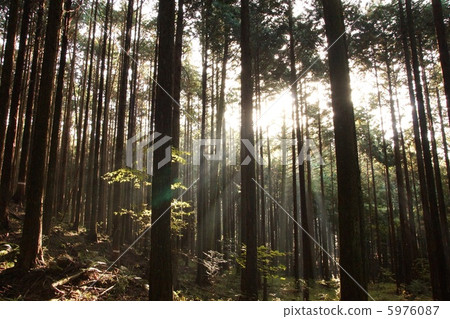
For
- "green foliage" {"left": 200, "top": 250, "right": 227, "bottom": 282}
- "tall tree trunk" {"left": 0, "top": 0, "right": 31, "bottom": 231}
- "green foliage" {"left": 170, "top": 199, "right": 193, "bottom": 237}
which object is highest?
"tall tree trunk" {"left": 0, "top": 0, "right": 31, "bottom": 231}

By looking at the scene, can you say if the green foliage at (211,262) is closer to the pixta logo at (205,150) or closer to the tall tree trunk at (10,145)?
the pixta logo at (205,150)

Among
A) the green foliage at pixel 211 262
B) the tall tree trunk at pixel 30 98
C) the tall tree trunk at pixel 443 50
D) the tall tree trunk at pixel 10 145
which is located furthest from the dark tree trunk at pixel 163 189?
the tall tree trunk at pixel 443 50

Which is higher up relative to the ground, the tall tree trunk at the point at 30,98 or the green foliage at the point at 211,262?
the tall tree trunk at the point at 30,98

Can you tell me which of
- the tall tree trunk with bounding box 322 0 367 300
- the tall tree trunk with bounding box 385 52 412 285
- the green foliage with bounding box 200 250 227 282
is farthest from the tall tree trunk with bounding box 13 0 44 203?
Result: the tall tree trunk with bounding box 385 52 412 285

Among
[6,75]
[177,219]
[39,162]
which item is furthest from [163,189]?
[6,75]

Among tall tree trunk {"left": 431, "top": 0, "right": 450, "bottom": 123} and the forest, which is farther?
tall tree trunk {"left": 431, "top": 0, "right": 450, "bottom": 123}

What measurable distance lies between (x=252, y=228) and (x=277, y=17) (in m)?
10.8

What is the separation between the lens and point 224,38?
14.7 meters

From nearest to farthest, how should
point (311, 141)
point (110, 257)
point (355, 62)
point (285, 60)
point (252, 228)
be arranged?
point (252, 228)
point (110, 257)
point (355, 62)
point (285, 60)
point (311, 141)

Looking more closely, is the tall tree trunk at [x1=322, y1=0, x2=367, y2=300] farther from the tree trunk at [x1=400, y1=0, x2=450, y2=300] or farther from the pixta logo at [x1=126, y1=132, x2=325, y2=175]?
the tree trunk at [x1=400, y1=0, x2=450, y2=300]

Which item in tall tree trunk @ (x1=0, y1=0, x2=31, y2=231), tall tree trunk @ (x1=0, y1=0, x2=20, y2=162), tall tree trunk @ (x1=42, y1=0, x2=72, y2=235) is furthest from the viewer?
tall tree trunk @ (x1=42, y1=0, x2=72, y2=235)

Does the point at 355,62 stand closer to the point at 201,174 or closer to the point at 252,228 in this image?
the point at 201,174

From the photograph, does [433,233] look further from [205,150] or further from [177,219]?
[205,150]

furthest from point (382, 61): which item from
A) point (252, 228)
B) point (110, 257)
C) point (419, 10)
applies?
point (110, 257)
